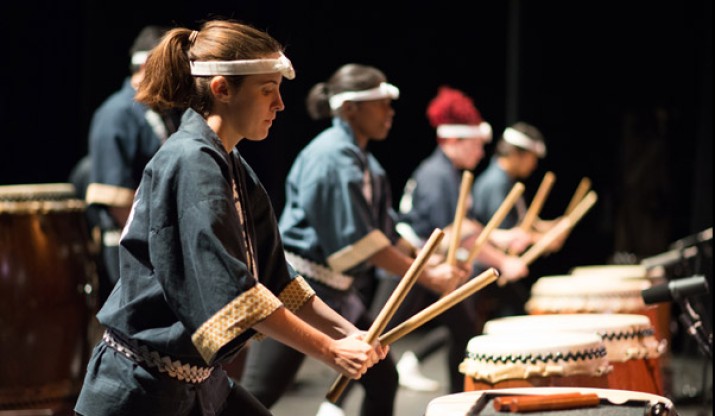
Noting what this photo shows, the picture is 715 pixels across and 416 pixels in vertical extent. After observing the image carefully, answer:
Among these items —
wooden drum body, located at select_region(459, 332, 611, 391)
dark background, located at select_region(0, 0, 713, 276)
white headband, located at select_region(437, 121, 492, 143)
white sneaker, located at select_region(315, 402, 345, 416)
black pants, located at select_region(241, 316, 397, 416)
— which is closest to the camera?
wooden drum body, located at select_region(459, 332, 611, 391)

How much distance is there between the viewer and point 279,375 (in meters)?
3.28

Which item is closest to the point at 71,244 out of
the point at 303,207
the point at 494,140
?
the point at 303,207

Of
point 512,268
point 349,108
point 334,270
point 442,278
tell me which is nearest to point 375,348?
point 334,270

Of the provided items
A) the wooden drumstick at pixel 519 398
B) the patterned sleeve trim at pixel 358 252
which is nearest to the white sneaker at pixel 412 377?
the patterned sleeve trim at pixel 358 252

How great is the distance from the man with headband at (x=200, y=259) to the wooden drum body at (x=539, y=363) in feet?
1.51

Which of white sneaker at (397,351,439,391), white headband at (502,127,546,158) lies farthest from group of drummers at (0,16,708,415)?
white sneaker at (397,351,439,391)

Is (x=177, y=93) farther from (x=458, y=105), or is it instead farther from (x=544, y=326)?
(x=458, y=105)

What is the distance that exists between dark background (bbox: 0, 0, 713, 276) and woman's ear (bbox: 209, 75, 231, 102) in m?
3.49

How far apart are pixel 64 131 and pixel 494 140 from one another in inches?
109

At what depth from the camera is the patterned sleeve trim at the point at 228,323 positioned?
1.93m

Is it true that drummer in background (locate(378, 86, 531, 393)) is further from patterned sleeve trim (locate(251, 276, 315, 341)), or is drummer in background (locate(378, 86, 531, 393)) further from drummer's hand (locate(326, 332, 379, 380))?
drummer's hand (locate(326, 332, 379, 380))

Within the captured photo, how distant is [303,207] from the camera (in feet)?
11.3

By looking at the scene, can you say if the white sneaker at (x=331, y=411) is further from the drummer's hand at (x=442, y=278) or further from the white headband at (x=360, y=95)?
the white headband at (x=360, y=95)

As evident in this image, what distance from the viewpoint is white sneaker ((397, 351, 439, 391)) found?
17.4 ft
